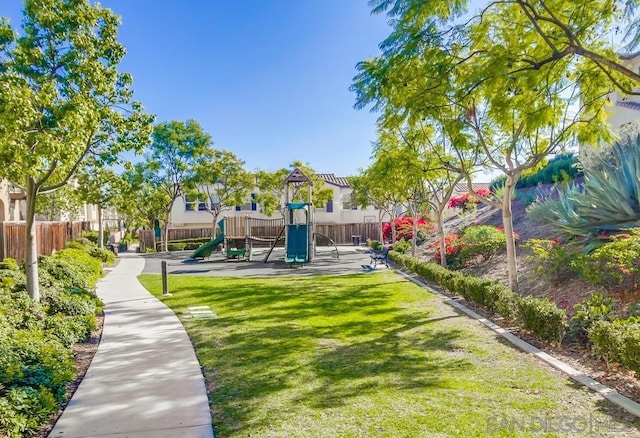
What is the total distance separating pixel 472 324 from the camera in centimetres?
727

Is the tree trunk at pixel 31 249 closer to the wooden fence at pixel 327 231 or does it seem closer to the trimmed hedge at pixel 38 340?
the trimmed hedge at pixel 38 340

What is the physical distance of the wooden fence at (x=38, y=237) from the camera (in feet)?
34.5

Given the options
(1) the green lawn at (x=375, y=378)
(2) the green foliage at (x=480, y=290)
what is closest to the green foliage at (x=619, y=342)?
(1) the green lawn at (x=375, y=378)

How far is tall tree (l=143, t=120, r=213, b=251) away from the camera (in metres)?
27.5

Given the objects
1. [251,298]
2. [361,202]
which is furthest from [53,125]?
[361,202]

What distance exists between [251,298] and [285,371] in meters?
5.39

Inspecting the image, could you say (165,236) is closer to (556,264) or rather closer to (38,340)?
(38,340)

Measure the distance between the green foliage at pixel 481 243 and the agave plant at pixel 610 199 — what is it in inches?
131

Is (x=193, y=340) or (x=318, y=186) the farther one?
(x=318, y=186)

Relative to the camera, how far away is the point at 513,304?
6.96 metres

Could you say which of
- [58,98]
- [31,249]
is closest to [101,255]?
[31,249]

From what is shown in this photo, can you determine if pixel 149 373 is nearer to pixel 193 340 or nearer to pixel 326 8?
pixel 193 340

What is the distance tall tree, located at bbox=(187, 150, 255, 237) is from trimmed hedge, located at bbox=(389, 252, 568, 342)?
20371 millimetres

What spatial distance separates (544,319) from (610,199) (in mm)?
3606
